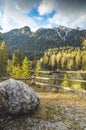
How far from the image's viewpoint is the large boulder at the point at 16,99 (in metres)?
10.6

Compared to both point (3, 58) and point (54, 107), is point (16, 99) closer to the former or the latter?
point (54, 107)

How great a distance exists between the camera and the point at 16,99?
425 inches

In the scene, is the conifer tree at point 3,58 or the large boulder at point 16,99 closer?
the large boulder at point 16,99

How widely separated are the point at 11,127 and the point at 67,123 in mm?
2335

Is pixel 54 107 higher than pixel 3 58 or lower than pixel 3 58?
lower

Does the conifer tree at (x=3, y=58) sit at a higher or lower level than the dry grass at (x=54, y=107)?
higher

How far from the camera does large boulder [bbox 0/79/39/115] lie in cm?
1062

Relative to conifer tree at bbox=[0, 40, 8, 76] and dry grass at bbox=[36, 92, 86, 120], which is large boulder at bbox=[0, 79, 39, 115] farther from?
conifer tree at bbox=[0, 40, 8, 76]

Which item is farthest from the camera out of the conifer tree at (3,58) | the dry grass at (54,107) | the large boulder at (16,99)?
the conifer tree at (3,58)

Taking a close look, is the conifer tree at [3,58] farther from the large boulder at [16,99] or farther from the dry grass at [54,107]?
the large boulder at [16,99]

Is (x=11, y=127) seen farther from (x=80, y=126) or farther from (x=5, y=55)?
(x=5, y=55)

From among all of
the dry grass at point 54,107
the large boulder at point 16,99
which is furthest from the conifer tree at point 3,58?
the large boulder at point 16,99

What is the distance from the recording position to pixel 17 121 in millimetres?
10328

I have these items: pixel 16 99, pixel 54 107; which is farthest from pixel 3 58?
Result: pixel 16 99
